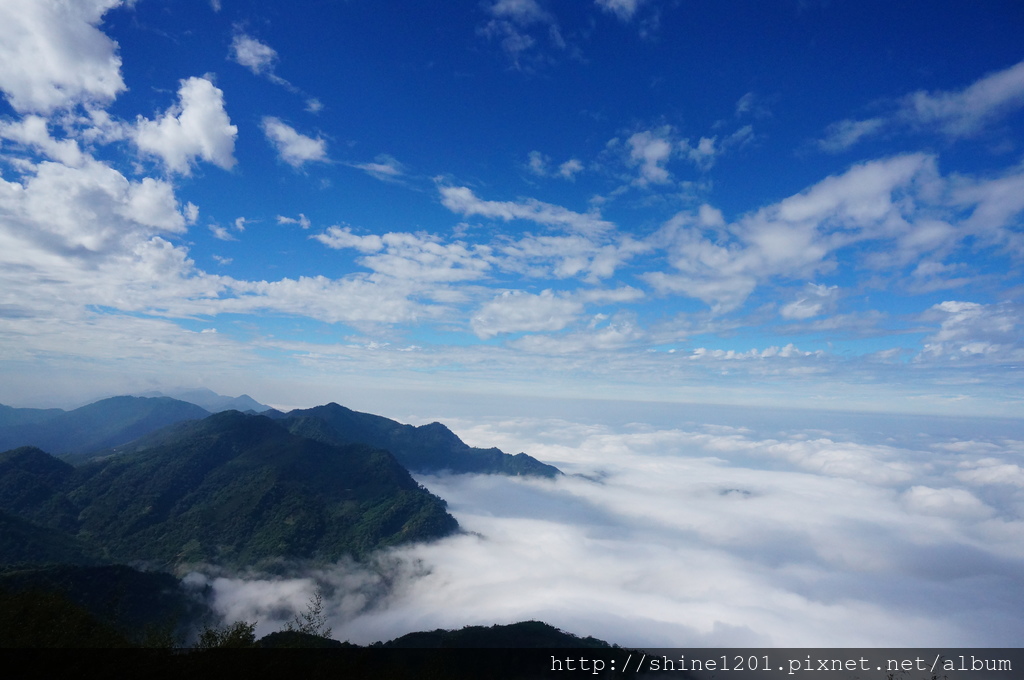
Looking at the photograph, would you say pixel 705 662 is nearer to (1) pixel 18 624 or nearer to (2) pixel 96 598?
(1) pixel 18 624

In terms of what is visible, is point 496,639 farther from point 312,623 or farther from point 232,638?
point 232,638

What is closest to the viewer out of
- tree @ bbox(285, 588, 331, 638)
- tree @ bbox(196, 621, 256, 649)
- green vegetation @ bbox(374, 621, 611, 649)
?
tree @ bbox(196, 621, 256, 649)

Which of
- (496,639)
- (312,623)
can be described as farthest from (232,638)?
(496,639)

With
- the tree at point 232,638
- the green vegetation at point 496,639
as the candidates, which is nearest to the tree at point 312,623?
the tree at point 232,638

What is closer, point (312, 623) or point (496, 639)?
point (312, 623)

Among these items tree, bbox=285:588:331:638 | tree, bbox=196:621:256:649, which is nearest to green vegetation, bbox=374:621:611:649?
tree, bbox=285:588:331:638

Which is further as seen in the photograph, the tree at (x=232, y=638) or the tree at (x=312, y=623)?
the tree at (x=312, y=623)

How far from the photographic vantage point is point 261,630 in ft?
585

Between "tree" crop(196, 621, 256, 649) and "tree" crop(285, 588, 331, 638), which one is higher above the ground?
"tree" crop(196, 621, 256, 649)

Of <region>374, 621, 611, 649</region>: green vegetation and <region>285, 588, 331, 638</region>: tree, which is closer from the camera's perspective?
<region>285, 588, 331, 638</region>: tree

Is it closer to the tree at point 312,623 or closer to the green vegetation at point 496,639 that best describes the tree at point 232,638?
the tree at point 312,623

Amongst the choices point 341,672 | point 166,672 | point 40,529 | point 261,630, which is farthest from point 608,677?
point 40,529

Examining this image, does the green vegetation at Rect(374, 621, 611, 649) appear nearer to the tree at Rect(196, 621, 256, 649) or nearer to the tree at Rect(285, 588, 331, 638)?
the tree at Rect(285, 588, 331, 638)

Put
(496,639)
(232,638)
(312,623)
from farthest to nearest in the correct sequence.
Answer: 1. (496,639)
2. (312,623)
3. (232,638)
